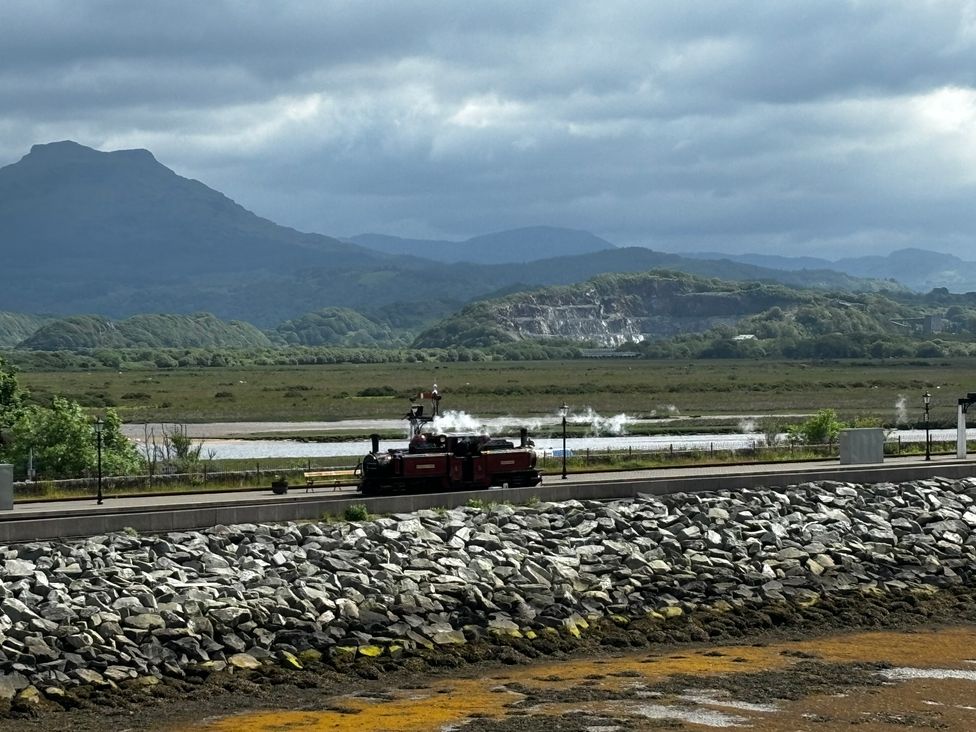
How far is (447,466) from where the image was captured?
176 feet

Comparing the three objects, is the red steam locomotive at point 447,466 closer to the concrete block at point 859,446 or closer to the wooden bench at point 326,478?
the wooden bench at point 326,478

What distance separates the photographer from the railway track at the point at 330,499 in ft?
143

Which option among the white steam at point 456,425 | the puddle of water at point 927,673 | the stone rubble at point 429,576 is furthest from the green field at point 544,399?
the puddle of water at point 927,673

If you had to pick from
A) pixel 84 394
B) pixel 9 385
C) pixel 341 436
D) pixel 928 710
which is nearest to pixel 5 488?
pixel 9 385

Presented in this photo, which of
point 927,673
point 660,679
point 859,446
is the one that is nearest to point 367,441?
point 859,446

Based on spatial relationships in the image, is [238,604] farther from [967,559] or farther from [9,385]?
[9,385]

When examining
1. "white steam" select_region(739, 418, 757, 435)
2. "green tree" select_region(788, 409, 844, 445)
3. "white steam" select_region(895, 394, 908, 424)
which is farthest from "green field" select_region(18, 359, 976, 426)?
"green tree" select_region(788, 409, 844, 445)

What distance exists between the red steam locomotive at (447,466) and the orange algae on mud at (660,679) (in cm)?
1611

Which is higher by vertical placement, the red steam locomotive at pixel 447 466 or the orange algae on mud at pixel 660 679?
the red steam locomotive at pixel 447 466

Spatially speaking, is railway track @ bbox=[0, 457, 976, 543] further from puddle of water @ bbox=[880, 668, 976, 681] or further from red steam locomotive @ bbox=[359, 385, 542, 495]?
puddle of water @ bbox=[880, 668, 976, 681]

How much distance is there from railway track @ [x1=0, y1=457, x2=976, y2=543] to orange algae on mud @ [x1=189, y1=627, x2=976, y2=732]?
1206cm

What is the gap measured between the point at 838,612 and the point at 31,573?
23075 mm

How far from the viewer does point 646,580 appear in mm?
44469

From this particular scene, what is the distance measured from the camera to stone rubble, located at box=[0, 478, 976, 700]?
1407 inches
